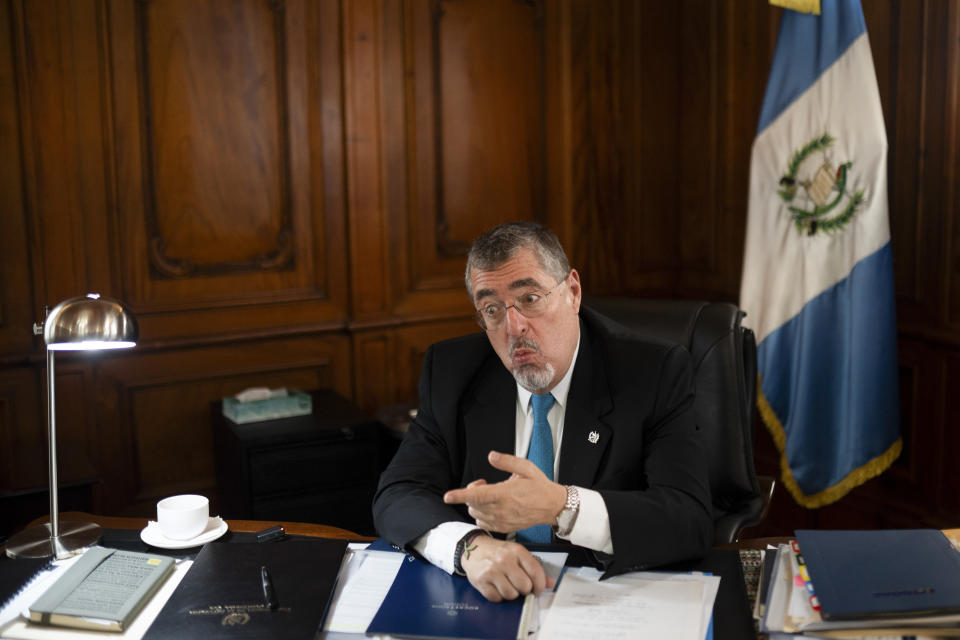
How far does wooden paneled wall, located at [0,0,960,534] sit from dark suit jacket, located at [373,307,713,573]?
1231 mm

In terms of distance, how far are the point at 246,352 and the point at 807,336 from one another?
1.93 metres

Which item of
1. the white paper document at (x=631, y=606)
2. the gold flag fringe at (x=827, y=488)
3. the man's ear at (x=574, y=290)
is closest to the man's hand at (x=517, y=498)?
the white paper document at (x=631, y=606)

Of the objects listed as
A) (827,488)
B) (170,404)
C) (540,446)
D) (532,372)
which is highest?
(532,372)

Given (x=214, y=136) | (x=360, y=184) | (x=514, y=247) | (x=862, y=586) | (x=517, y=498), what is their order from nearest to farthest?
1. (x=862, y=586)
2. (x=517, y=498)
3. (x=514, y=247)
4. (x=214, y=136)
5. (x=360, y=184)

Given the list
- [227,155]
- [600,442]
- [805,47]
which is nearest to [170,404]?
[227,155]

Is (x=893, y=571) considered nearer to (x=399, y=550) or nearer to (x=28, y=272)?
(x=399, y=550)

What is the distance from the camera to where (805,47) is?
3105mm

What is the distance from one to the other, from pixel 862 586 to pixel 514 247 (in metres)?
0.81

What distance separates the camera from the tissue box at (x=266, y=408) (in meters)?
→ 3.10

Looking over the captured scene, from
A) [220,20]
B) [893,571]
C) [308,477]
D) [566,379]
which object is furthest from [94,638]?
[220,20]

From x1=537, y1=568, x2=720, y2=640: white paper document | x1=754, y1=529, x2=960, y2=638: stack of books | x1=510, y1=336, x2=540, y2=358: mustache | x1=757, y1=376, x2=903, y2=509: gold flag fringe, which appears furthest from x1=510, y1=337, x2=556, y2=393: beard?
x1=757, y1=376, x2=903, y2=509: gold flag fringe

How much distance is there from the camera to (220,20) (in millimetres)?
3244

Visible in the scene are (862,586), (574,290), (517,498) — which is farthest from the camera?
(574,290)

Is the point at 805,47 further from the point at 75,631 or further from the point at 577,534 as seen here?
the point at 75,631
